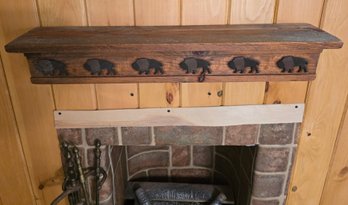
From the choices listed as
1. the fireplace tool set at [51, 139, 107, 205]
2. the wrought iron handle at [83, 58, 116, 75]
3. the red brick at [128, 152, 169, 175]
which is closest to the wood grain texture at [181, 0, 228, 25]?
the wrought iron handle at [83, 58, 116, 75]

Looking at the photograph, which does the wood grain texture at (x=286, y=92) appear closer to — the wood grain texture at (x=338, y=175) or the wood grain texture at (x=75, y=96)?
the wood grain texture at (x=338, y=175)

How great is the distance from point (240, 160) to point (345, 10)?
722 millimetres

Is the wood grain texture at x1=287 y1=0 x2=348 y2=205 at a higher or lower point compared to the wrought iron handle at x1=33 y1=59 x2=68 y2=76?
lower

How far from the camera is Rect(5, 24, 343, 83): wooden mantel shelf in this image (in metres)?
0.80

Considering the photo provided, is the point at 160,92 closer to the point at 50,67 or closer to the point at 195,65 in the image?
the point at 195,65

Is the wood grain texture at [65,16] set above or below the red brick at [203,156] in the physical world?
above

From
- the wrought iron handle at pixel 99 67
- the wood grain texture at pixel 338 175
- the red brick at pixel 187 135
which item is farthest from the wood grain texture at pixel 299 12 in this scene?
the wrought iron handle at pixel 99 67

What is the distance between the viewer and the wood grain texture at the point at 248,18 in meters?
0.93

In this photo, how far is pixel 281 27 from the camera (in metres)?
0.92

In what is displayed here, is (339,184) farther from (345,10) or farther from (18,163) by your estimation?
(18,163)

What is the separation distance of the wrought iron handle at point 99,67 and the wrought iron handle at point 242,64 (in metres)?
0.34

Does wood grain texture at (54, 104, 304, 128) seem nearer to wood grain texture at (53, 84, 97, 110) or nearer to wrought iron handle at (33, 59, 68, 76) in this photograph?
wood grain texture at (53, 84, 97, 110)

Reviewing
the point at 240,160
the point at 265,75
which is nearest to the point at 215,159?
the point at 240,160

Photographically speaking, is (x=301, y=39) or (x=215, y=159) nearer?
(x=301, y=39)
